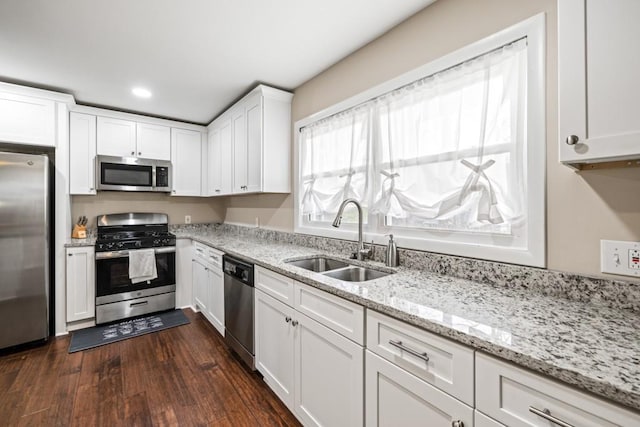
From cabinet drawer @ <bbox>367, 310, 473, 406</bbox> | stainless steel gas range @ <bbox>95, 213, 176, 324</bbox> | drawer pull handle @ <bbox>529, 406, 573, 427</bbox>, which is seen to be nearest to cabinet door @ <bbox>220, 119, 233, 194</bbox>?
stainless steel gas range @ <bbox>95, 213, 176, 324</bbox>

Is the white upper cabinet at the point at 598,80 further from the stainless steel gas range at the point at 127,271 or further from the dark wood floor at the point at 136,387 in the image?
the stainless steel gas range at the point at 127,271

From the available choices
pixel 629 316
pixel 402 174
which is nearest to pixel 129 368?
pixel 402 174

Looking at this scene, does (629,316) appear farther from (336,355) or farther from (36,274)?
(36,274)

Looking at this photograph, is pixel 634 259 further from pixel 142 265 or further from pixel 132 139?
pixel 132 139

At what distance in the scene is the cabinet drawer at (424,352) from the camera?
2.89 ft

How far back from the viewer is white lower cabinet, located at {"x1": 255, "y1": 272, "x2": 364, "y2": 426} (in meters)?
1.29

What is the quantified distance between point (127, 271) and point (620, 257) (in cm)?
385

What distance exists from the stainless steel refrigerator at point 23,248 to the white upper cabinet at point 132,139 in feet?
2.70

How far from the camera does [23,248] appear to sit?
2.51 m

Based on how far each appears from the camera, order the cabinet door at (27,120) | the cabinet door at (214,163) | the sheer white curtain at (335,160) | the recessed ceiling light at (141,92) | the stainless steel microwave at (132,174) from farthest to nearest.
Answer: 1. the cabinet door at (214,163)
2. the stainless steel microwave at (132,174)
3. the recessed ceiling light at (141,92)
4. the cabinet door at (27,120)
5. the sheer white curtain at (335,160)

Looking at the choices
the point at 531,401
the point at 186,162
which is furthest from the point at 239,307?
the point at 186,162

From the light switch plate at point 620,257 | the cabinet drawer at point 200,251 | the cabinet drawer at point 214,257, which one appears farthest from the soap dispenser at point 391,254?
the cabinet drawer at point 200,251

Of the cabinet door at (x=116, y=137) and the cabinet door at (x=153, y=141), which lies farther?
the cabinet door at (x=153, y=141)

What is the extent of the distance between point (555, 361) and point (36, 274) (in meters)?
3.64
